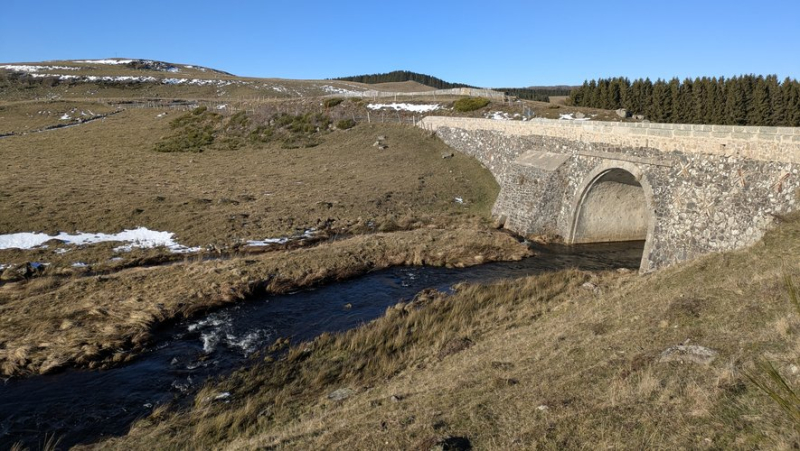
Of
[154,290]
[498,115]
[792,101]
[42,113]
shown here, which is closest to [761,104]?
[792,101]

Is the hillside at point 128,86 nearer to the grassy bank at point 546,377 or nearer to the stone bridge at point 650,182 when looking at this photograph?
the stone bridge at point 650,182

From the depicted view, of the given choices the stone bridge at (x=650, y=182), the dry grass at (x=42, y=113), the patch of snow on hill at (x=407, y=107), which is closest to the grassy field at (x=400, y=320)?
the stone bridge at (x=650, y=182)

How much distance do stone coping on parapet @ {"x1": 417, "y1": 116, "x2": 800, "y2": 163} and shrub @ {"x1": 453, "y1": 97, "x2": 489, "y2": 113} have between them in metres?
23.5

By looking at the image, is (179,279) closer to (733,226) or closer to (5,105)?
(733,226)

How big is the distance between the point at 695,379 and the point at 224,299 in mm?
16246

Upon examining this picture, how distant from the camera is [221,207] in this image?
31875 millimetres

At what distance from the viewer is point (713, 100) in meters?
48.2

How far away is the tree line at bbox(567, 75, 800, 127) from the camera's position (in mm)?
44312

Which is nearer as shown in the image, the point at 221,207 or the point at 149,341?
the point at 149,341

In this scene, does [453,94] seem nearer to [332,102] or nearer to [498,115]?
[332,102]

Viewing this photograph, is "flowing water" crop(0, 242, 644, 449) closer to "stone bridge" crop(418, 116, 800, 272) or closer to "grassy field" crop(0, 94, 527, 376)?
"grassy field" crop(0, 94, 527, 376)

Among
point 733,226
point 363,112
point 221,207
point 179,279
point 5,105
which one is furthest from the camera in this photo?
point 5,105

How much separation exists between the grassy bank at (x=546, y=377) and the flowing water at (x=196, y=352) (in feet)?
3.94

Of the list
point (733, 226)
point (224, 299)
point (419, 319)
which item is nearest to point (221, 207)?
point (224, 299)
